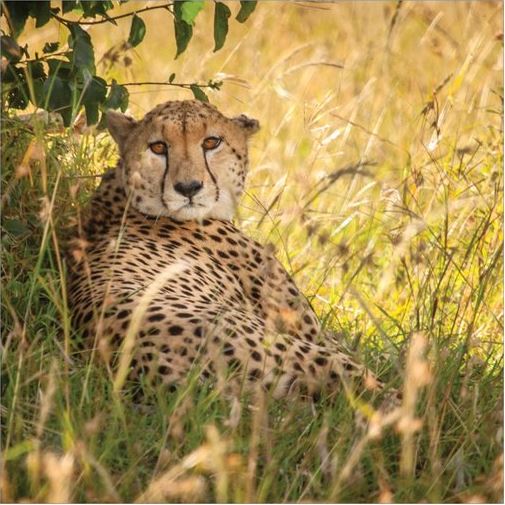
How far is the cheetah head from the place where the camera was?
3.52 m

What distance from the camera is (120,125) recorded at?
147 inches

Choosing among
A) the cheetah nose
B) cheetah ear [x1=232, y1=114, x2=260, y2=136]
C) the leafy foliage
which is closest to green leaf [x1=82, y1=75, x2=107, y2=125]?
the leafy foliage

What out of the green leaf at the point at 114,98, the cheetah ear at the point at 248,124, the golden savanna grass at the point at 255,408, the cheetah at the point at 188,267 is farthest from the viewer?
the cheetah ear at the point at 248,124

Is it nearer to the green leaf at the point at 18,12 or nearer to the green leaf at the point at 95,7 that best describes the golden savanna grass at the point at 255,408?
the green leaf at the point at 18,12

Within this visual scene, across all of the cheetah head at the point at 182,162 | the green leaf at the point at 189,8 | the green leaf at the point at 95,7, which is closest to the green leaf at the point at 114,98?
the cheetah head at the point at 182,162

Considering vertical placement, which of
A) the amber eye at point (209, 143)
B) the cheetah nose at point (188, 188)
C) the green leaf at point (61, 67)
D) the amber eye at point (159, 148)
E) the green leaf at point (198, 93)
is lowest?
the cheetah nose at point (188, 188)

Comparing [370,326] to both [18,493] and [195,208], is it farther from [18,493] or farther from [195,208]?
[18,493]

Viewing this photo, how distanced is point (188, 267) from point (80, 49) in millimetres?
636

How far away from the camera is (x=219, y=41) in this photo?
11.3 ft

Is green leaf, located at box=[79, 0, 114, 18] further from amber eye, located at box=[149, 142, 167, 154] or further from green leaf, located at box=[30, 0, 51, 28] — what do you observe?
amber eye, located at box=[149, 142, 167, 154]

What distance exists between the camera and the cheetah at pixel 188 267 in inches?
112

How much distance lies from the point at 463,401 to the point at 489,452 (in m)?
0.12

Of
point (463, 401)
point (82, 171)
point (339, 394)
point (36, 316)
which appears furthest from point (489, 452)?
point (82, 171)

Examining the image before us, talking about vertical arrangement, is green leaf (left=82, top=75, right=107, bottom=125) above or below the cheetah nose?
above
